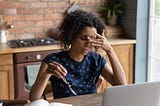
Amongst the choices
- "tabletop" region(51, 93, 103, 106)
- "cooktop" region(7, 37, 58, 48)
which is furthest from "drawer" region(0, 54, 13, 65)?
"tabletop" region(51, 93, 103, 106)

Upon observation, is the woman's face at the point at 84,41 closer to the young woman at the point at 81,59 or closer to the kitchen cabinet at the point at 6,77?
the young woman at the point at 81,59

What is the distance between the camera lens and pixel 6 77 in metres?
3.14

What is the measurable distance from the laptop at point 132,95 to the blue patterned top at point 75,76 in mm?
648

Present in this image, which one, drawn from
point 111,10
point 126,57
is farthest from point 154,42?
point 111,10

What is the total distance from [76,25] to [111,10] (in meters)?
2.08

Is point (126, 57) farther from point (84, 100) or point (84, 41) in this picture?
point (84, 100)

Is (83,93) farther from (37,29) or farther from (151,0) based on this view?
(151,0)

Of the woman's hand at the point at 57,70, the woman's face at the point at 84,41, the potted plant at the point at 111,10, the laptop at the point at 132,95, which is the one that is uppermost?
the potted plant at the point at 111,10

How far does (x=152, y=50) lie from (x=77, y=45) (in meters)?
2.12

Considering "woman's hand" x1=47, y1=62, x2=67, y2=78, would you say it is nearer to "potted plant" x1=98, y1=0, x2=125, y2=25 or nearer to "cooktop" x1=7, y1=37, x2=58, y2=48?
"cooktop" x1=7, y1=37, x2=58, y2=48

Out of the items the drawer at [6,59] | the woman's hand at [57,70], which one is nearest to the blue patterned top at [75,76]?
the woman's hand at [57,70]

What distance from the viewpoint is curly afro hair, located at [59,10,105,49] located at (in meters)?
1.97

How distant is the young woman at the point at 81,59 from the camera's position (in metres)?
1.95

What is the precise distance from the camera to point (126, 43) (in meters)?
3.65
